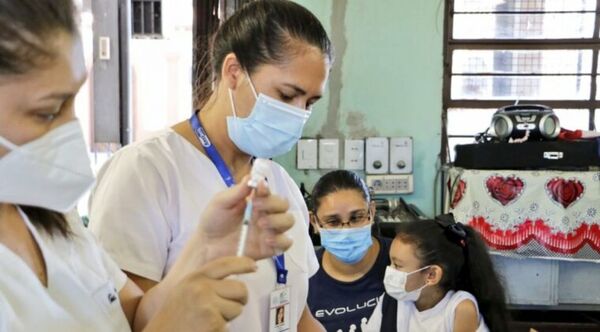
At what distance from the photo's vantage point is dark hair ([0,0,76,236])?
0.55m

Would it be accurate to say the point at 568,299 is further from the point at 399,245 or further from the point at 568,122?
the point at 399,245

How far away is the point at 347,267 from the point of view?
6.38 ft

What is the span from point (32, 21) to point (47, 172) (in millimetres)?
170

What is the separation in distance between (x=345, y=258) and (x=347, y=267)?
0.03 m

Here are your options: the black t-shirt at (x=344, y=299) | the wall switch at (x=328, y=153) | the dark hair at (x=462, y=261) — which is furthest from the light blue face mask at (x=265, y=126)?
the wall switch at (x=328, y=153)

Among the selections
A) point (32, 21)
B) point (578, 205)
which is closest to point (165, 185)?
point (32, 21)

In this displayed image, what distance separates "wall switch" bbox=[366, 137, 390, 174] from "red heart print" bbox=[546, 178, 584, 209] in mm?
944

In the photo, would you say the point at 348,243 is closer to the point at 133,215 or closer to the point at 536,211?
the point at 133,215

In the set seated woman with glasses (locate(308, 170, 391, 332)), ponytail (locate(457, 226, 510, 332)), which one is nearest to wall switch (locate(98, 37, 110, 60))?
seated woman with glasses (locate(308, 170, 391, 332))

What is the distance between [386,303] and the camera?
1891mm

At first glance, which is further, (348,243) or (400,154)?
(400,154)

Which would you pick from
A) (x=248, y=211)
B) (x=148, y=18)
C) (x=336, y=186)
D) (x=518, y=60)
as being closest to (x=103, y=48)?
(x=148, y=18)

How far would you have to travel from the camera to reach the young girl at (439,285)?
1826 millimetres

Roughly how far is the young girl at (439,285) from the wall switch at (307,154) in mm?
1438
